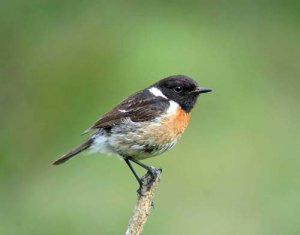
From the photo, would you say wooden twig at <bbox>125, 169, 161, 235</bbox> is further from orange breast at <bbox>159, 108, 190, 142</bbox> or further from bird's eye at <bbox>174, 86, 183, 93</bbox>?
bird's eye at <bbox>174, 86, 183, 93</bbox>

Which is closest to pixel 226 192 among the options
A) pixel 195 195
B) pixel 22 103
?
pixel 195 195

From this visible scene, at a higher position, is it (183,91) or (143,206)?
(183,91)

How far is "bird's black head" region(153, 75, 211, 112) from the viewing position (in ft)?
28.0

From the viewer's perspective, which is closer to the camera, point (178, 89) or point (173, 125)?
point (173, 125)

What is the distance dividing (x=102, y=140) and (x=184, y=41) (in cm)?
778

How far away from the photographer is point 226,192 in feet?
40.3

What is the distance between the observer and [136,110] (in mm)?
8289

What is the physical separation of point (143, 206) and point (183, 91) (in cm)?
208

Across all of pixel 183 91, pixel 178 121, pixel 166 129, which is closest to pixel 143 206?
pixel 166 129

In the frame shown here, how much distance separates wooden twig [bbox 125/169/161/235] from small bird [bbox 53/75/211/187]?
626 mm

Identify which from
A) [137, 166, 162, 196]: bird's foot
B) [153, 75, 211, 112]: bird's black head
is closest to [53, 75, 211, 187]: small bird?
[153, 75, 211, 112]: bird's black head

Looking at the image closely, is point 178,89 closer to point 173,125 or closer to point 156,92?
point 156,92

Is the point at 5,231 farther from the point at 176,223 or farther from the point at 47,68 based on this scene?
the point at 47,68

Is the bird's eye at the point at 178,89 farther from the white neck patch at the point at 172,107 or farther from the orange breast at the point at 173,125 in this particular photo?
the orange breast at the point at 173,125
